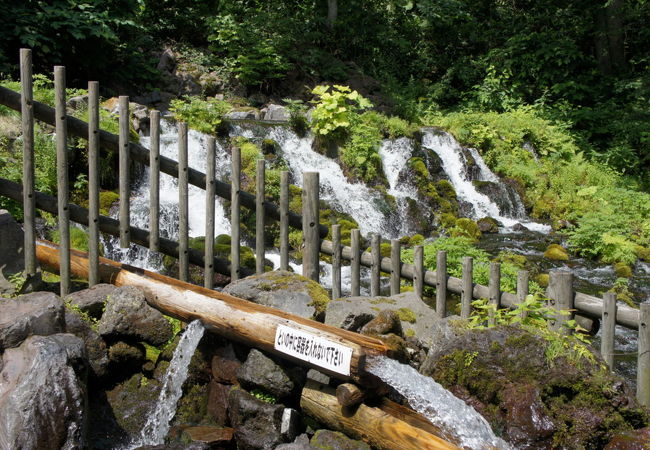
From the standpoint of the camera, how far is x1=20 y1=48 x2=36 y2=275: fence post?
18.2 ft

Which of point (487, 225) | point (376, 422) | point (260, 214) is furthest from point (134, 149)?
point (487, 225)

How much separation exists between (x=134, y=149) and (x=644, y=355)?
4819 mm

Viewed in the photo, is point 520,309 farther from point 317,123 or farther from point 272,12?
point 272,12

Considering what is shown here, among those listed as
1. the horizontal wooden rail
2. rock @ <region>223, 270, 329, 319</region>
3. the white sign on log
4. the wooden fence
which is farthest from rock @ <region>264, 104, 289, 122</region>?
the white sign on log

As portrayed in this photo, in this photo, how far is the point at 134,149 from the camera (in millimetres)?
6066

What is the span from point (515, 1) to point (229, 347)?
893 inches

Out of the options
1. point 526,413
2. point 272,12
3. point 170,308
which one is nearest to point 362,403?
point 526,413

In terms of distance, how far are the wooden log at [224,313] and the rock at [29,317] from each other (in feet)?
3.26

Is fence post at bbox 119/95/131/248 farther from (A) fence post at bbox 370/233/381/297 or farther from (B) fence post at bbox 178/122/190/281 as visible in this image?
(A) fence post at bbox 370/233/381/297

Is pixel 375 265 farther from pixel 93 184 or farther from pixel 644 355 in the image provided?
pixel 93 184

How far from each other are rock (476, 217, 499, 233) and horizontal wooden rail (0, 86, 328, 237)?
7513 millimetres

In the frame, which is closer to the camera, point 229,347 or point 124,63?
point 229,347

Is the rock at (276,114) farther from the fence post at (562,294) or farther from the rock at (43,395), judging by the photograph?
the rock at (43,395)

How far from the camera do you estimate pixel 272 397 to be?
191 inches
